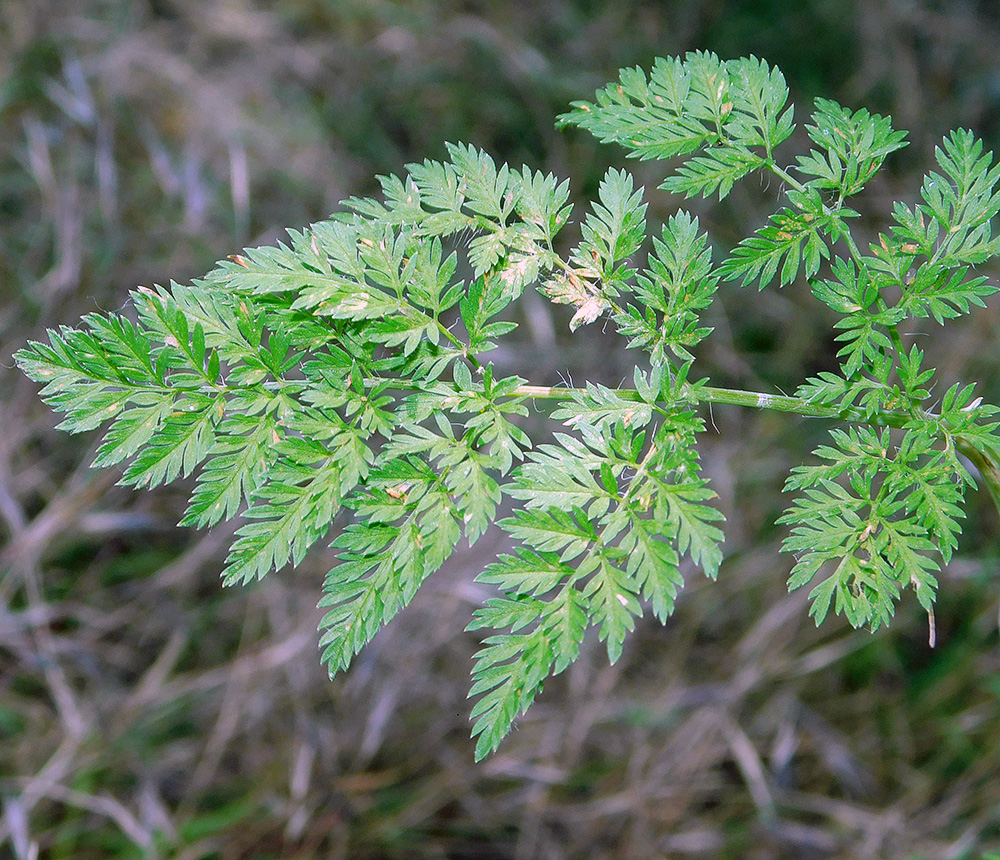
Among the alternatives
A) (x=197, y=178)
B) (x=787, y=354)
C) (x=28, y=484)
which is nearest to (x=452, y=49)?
(x=197, y=178)

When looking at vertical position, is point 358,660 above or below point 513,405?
below

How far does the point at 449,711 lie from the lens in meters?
3.14

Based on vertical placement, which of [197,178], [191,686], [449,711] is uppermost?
[197,178]

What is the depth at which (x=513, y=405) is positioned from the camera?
144 centimetres

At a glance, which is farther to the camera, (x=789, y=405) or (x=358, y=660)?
(x=358, y=660)

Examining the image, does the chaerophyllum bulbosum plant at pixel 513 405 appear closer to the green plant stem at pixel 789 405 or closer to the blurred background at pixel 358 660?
the green plant stem at pixel 789 405

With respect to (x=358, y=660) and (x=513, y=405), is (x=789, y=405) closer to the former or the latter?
(x=513, y=405)

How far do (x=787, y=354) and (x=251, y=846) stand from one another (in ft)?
9.71

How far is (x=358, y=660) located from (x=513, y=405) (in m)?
2.03

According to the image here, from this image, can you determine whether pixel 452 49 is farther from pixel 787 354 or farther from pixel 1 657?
pixel 1 657

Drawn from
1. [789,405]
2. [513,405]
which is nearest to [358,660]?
[513,405]

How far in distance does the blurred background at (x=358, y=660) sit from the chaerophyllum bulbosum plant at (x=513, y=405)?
3.80 feet

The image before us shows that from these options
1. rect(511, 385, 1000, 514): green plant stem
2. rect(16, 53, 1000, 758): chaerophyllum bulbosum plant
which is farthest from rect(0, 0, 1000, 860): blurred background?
rect(511, 385, 1000, 514): green plant stem

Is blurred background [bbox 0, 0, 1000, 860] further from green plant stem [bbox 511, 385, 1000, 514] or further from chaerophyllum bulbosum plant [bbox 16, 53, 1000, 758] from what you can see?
green plant stem [bbox 511, 385, 1000, 514]
